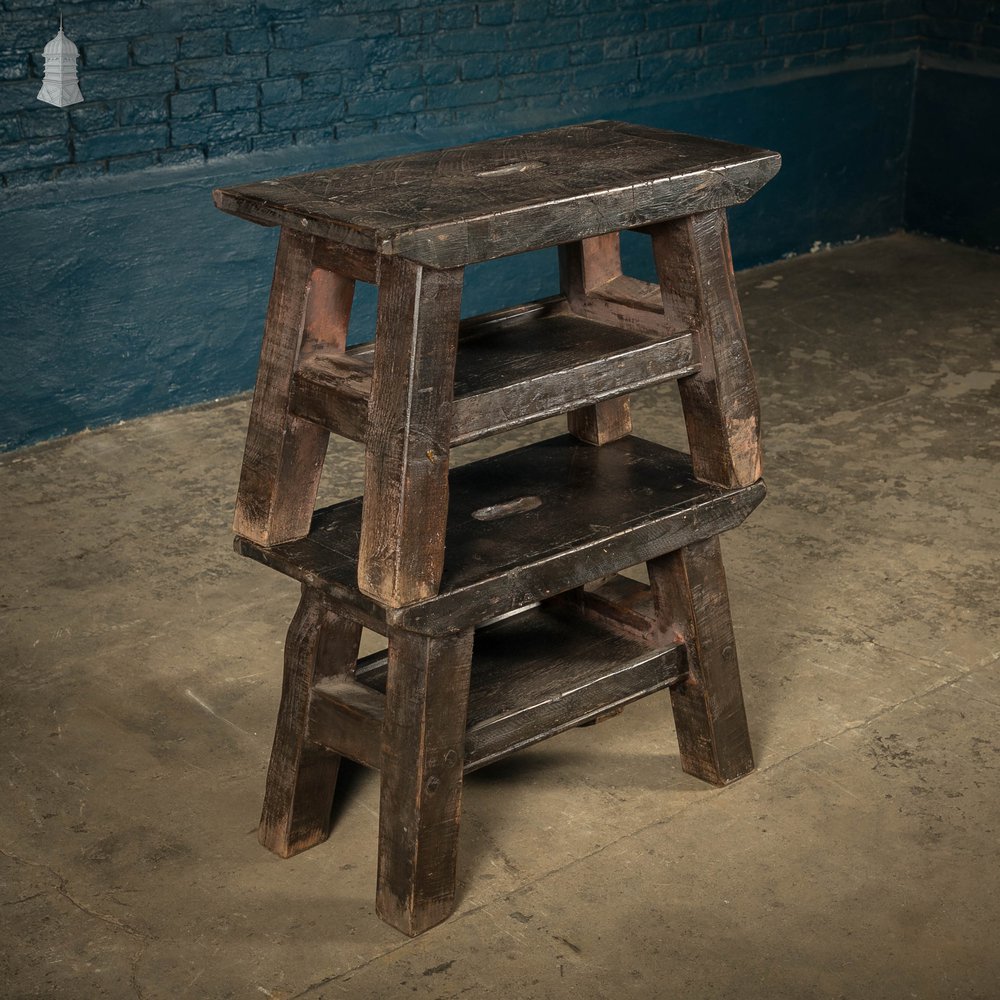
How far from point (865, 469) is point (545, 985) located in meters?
2.36

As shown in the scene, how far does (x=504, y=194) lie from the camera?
95.0 inches

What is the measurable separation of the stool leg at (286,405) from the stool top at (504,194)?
0.10m

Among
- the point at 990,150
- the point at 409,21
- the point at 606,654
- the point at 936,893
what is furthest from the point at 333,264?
the point at 990,150

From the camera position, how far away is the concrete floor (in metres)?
2.48

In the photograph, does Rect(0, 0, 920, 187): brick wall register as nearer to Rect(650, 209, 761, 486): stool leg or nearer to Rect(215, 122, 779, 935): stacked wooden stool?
Rect(215, 122, 779, 935): stacked wooden stool

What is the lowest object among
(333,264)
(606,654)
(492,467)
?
(606,654)

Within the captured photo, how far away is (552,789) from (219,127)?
8.77 ft

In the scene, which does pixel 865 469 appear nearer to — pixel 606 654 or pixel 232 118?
pixel 606 654

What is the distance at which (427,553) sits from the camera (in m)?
2.39

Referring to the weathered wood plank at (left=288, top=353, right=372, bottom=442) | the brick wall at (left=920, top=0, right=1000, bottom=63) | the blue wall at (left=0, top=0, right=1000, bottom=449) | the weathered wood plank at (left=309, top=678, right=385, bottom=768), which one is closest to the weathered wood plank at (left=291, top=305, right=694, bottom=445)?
the weathered wood plank at (left=288, top=353, right=372, bottom=442)

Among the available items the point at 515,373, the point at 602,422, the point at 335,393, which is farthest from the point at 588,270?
the point at 335,393

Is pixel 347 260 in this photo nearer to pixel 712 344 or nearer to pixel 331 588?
pixel 331 588

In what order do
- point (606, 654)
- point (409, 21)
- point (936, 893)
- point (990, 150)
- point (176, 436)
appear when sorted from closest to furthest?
point (936, 893)
point (606, 654)
point (176, 436)
point (409, 21)
point (990, 150)

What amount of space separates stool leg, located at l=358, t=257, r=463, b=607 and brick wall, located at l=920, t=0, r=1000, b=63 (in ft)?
15.5
